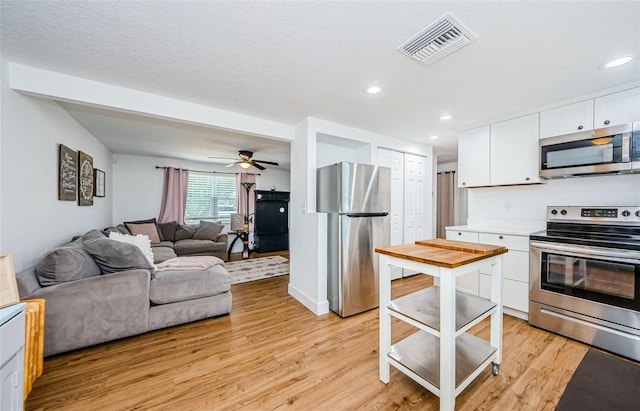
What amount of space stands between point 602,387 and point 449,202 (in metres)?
5.43

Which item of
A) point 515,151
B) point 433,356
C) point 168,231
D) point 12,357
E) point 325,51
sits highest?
point 325,51

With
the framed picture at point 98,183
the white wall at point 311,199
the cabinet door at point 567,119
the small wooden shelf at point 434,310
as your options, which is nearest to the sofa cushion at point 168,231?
the framed picture at point 98,183

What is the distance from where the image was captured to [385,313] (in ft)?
5.43

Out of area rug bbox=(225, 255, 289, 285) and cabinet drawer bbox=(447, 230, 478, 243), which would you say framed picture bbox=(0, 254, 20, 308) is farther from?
cabinet drawer bbox=(447, 230, 478, 243)

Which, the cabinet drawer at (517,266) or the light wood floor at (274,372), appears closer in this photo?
the light wood floor at (274,372)

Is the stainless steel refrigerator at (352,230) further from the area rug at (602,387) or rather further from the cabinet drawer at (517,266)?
the area rug at (602,387)

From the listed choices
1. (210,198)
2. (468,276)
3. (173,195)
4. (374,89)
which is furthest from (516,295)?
(173,195)

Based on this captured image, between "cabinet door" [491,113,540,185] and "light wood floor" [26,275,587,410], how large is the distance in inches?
65.2

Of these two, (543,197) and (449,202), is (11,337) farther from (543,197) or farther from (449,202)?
(449,202)

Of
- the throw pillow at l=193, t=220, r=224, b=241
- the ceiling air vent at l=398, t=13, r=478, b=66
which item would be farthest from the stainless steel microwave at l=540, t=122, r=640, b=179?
the throw pillow at l=193, t=220, r=224, b=241

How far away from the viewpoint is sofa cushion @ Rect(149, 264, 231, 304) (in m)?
2.38

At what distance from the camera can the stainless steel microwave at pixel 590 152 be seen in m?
2.13

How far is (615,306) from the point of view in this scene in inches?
77.9

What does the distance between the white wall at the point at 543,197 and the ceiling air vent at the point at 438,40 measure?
2.31 m
